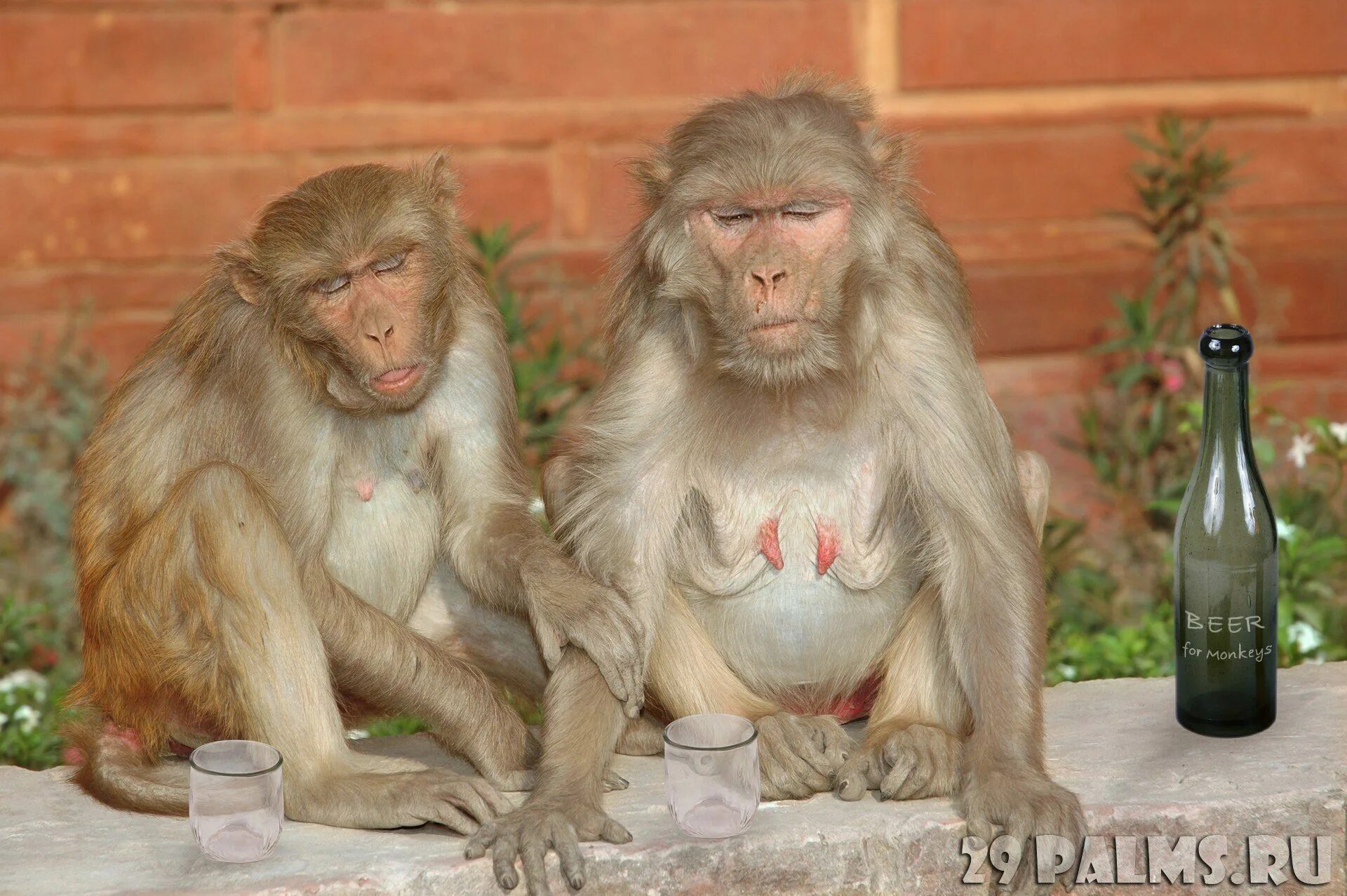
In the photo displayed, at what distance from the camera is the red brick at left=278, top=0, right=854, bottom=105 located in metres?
7.26

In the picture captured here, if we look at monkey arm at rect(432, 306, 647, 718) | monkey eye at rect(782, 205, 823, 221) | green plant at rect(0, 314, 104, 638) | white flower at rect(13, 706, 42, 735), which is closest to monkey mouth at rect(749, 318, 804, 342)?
monkey eye at rect(782, 205, 823, 221)

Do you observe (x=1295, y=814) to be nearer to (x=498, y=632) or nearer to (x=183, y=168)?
(x=498, y=632)

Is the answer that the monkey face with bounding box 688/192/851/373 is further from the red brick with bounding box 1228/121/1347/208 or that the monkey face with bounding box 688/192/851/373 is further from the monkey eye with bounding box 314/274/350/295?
the red brick with bounding box 1228/121/1347/208

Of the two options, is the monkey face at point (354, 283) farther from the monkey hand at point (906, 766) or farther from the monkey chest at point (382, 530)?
the monkey hand at point (906, 766)

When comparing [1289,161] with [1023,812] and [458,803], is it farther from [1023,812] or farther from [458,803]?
[458,803]

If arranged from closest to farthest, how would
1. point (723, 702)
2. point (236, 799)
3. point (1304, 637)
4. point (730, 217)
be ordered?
1. point (236, 799)
2. point (730, 217)
3. point (723, 702)
4. point (1304, 637)

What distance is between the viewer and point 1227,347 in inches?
177

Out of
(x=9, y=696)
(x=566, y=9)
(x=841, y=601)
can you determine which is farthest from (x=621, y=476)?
(x=566, y=9)

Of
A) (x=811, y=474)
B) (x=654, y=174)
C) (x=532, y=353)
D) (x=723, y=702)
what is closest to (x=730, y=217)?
(x=654, y=174)

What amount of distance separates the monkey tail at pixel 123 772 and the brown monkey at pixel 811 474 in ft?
2.90

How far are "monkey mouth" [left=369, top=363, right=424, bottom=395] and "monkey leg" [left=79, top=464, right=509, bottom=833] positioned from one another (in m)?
0.38

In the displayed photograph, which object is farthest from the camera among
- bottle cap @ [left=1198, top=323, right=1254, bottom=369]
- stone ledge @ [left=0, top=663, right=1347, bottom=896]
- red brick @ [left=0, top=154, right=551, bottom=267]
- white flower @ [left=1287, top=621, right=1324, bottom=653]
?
red brick @ [left=0, top=154, right=551, bottom=267]

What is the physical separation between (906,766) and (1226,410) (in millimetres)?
1233

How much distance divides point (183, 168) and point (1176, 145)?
13.3 ft
